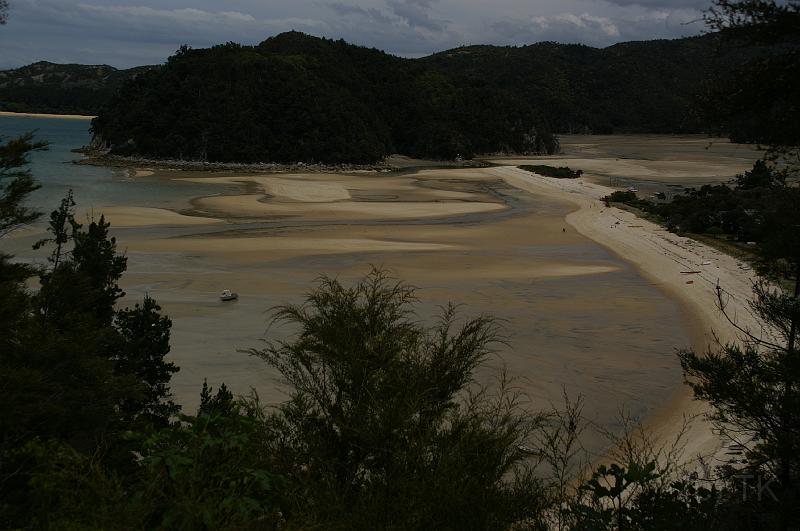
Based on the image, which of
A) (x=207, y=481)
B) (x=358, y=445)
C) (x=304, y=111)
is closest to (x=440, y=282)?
(x=358, y=445)

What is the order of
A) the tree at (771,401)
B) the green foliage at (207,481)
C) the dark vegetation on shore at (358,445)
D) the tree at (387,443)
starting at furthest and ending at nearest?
the tree at (771,401) → the tree at (387,443) → the dark vegetation on shore at (358,445) → the green foliage at (207,481)

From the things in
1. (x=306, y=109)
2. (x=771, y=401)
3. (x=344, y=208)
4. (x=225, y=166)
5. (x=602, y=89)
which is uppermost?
(x=602, y=89)

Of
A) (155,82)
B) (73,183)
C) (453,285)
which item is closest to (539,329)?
(453,285)

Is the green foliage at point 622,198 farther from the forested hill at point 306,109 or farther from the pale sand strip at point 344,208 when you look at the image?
the forested hill at point 306,109

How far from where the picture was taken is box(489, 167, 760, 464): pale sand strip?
1280 cm

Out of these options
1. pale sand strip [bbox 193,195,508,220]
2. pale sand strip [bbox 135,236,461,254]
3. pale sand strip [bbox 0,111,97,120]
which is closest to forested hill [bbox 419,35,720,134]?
pale sand strip [bbox 193,195,508,220]

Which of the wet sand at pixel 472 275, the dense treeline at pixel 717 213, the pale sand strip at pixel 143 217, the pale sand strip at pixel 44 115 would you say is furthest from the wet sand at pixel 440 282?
the pale sand strip at pixel 44 115

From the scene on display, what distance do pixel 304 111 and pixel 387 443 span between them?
85109 mm

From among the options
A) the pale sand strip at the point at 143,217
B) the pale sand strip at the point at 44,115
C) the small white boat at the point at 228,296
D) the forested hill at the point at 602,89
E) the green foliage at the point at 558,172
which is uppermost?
the forested hill at the point at 602,89

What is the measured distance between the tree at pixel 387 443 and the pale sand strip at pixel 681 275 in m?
6.58

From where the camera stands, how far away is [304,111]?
87.1 meters

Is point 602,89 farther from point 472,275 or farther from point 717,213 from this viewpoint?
point 472,275

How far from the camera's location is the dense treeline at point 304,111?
270 feet

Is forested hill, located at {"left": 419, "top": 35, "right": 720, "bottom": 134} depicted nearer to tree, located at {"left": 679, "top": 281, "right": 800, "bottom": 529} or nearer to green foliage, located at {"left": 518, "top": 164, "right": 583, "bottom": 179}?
green foliage, located at {"left": 518, "top": 164, "right": 583, "bottom": 179}
